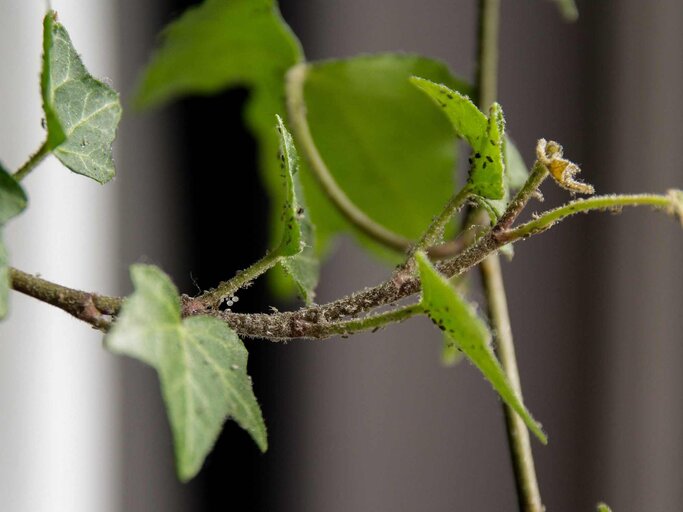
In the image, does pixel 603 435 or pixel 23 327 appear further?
pixel 603 435

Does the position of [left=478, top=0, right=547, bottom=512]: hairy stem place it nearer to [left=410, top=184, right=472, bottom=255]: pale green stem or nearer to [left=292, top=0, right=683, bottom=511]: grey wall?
[left=410, top=184, right=472, bottom=255]: pale green stem

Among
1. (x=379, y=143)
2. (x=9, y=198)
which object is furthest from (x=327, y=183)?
(x=9, y=198)

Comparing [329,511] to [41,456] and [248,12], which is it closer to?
[41,456]

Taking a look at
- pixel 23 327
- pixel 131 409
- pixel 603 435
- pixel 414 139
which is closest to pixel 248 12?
pixel 414 139

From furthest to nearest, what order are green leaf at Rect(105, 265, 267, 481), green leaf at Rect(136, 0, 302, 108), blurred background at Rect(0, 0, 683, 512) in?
blurred background at Rect(0, 0, 683, 512)
green leaf at Rect(136, 0, 302, 108)
green leaf at Rect(105, 265, 267, 481)

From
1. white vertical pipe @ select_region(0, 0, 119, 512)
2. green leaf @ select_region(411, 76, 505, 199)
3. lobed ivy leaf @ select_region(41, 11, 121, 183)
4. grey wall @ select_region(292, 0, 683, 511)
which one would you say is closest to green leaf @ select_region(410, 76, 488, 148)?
green leaf @ select_region(411, 76, 505, 199)

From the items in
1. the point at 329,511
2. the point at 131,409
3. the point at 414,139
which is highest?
the point at 414,139

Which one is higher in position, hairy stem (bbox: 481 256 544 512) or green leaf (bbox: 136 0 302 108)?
green leaf (bbox: 136 0 302 108)
